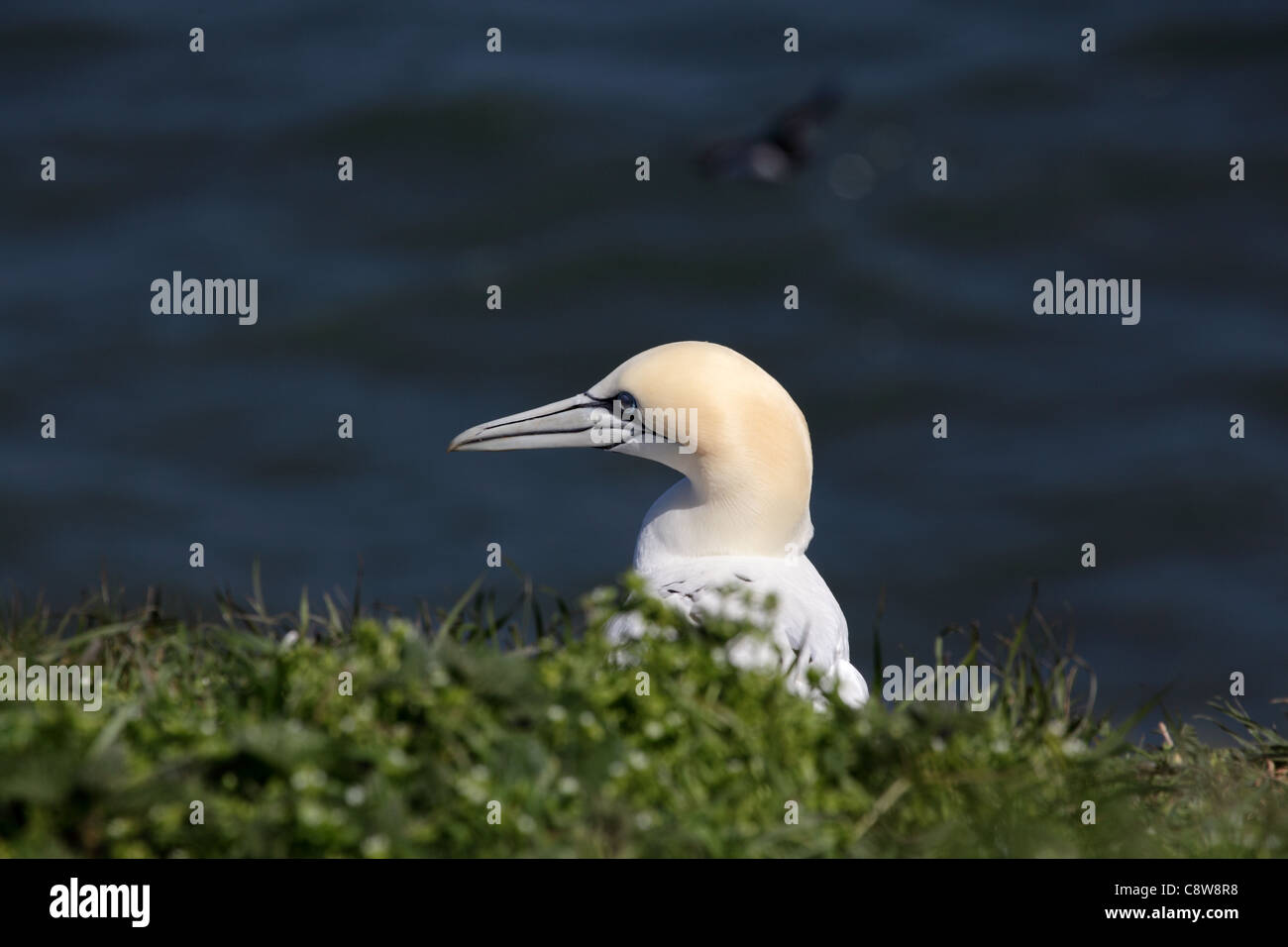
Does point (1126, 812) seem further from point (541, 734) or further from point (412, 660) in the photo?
point (412, 660)

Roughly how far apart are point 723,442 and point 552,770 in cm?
292

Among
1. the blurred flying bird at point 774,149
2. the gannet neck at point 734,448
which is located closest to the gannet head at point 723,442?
the gannet neck at point 734,448

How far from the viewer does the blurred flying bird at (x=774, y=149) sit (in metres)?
16.3

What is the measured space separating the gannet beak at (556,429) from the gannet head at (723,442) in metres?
0.14

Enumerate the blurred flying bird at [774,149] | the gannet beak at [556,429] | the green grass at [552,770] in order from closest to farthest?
1. the green grass at [552,770]
2. the gannet beak at [556,429]
3. the blurred flying bird at [774,149]

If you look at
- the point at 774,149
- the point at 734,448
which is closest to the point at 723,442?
the point at 734,448

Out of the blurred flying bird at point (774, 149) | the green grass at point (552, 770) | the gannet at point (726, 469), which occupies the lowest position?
the green grass at point (552, 770)

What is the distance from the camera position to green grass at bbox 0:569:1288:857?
154 inches

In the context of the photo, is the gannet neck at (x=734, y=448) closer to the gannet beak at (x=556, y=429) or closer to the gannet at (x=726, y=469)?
the gannet at (x=726, y=469)

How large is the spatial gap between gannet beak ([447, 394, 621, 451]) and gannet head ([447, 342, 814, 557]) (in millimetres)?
135

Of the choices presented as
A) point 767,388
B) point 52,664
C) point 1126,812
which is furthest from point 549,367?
point 1126,812

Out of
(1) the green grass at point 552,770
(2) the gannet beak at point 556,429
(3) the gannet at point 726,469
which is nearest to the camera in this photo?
(1) the green grass at point 552,770

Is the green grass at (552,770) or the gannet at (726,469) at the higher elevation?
the gannet at (726,469)
